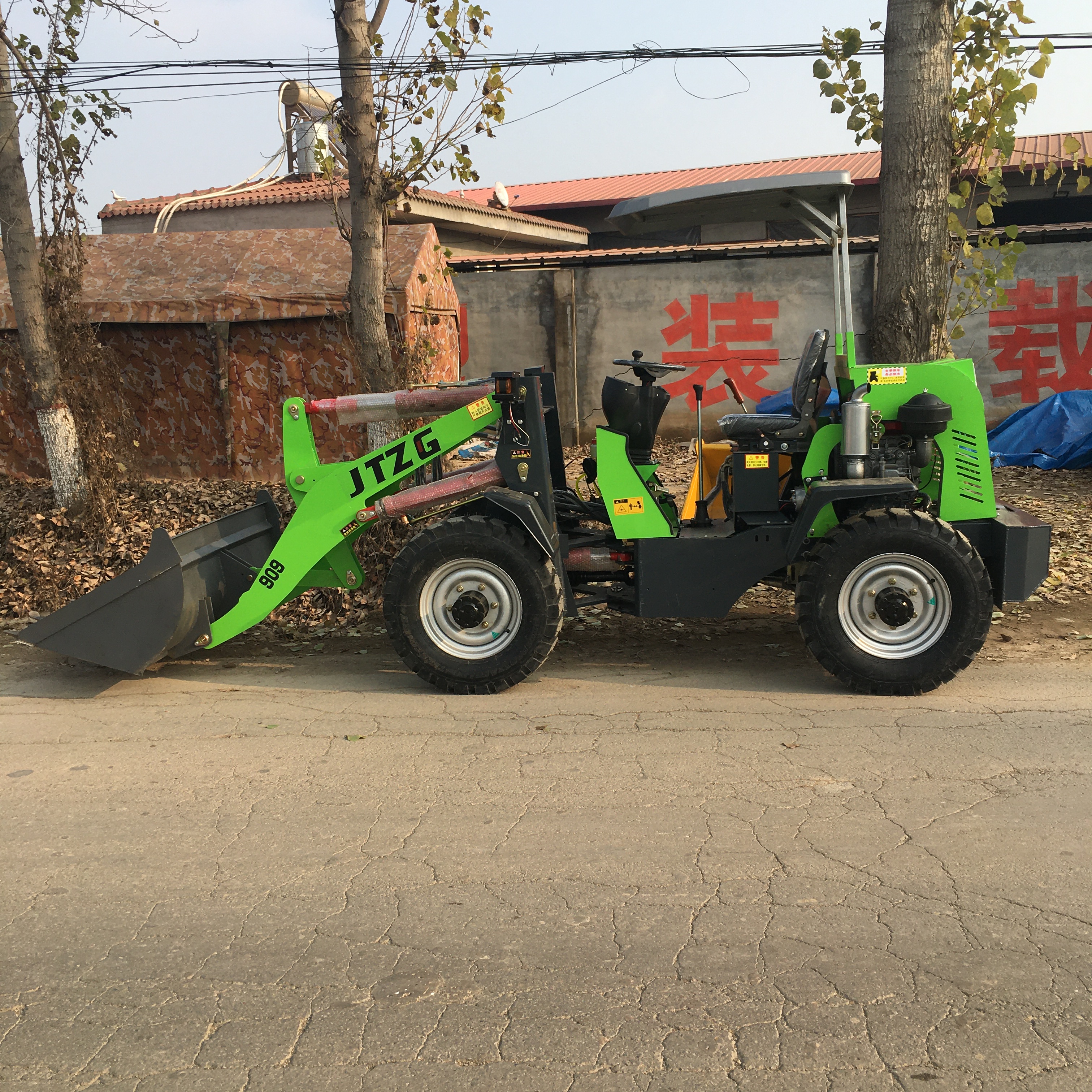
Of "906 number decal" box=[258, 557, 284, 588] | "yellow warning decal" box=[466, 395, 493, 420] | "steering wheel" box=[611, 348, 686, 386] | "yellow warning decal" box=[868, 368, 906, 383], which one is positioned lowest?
"906 number decal" box=[258, 557, 284, 588]

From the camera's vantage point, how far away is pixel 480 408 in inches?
249

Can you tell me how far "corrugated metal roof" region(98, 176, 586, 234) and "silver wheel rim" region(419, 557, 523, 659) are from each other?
44.1 feet

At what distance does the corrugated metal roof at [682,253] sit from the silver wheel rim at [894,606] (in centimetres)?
912

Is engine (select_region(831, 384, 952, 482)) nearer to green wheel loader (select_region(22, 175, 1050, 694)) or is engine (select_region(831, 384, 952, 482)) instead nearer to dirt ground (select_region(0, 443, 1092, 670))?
green wheel loader (select_region(22, 175, 1050, 694))

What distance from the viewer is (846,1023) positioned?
300cm

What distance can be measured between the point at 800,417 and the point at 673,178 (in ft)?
74.7

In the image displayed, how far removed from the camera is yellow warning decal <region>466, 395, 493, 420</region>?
631cm

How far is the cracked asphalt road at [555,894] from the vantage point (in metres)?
2.93

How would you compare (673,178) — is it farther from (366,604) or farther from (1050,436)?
(366,604)

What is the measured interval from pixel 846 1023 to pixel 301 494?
14.7 feet

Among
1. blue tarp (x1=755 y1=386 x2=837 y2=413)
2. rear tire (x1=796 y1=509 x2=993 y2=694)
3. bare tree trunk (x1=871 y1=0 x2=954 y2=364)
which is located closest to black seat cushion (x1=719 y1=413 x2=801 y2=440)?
rear tire (x1=796 y1=509 x2=993 y2=694)

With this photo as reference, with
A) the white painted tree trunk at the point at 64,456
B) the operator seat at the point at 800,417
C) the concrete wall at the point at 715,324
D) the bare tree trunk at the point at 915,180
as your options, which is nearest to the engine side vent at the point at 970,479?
the operator seat at the point at 800,417

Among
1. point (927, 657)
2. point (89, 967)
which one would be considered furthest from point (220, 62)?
point (89, 967)

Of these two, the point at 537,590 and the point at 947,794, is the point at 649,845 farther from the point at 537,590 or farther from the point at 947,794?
the point at 537,590
